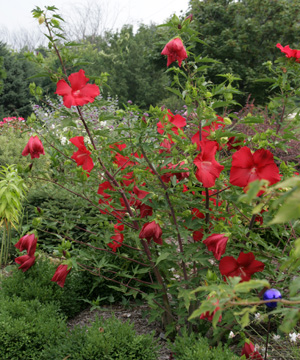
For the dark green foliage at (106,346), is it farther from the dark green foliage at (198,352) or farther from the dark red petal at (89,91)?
the dark red petal at (89,91)

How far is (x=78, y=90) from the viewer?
1.50 m

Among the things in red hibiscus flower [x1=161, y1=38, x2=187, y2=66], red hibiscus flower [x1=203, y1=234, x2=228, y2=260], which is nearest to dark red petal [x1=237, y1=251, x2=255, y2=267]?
red hibiscus flower [x1=203, y1=234, x2=228, y2=260]

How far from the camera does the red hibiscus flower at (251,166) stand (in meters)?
1.27

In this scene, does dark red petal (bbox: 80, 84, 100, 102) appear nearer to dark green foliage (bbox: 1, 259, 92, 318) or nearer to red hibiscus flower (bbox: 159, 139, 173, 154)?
red hibiscus flower (bbox: 159, 139, 173, 154)

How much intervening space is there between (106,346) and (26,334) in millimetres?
437

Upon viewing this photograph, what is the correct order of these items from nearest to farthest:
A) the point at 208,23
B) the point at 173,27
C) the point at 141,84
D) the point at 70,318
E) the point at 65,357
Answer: the point at 173,27 < the point at 65,357 < the point at 70,318 < the point at 208,23 < the point at 141,84

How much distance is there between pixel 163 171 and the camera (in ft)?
4.75

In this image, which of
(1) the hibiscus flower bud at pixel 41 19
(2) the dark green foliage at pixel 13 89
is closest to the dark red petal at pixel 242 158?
(1) the hibiscus flower bud at pixel 41 19

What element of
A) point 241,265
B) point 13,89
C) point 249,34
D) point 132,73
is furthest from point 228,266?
point 13,89

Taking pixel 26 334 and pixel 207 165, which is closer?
pixel 207 165

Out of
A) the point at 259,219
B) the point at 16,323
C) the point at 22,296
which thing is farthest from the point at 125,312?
the point at 259,219

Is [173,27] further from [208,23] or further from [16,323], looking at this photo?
[208,23]

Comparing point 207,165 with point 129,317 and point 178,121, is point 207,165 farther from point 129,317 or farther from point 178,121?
point 129,317

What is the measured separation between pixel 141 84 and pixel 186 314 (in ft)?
43.4
